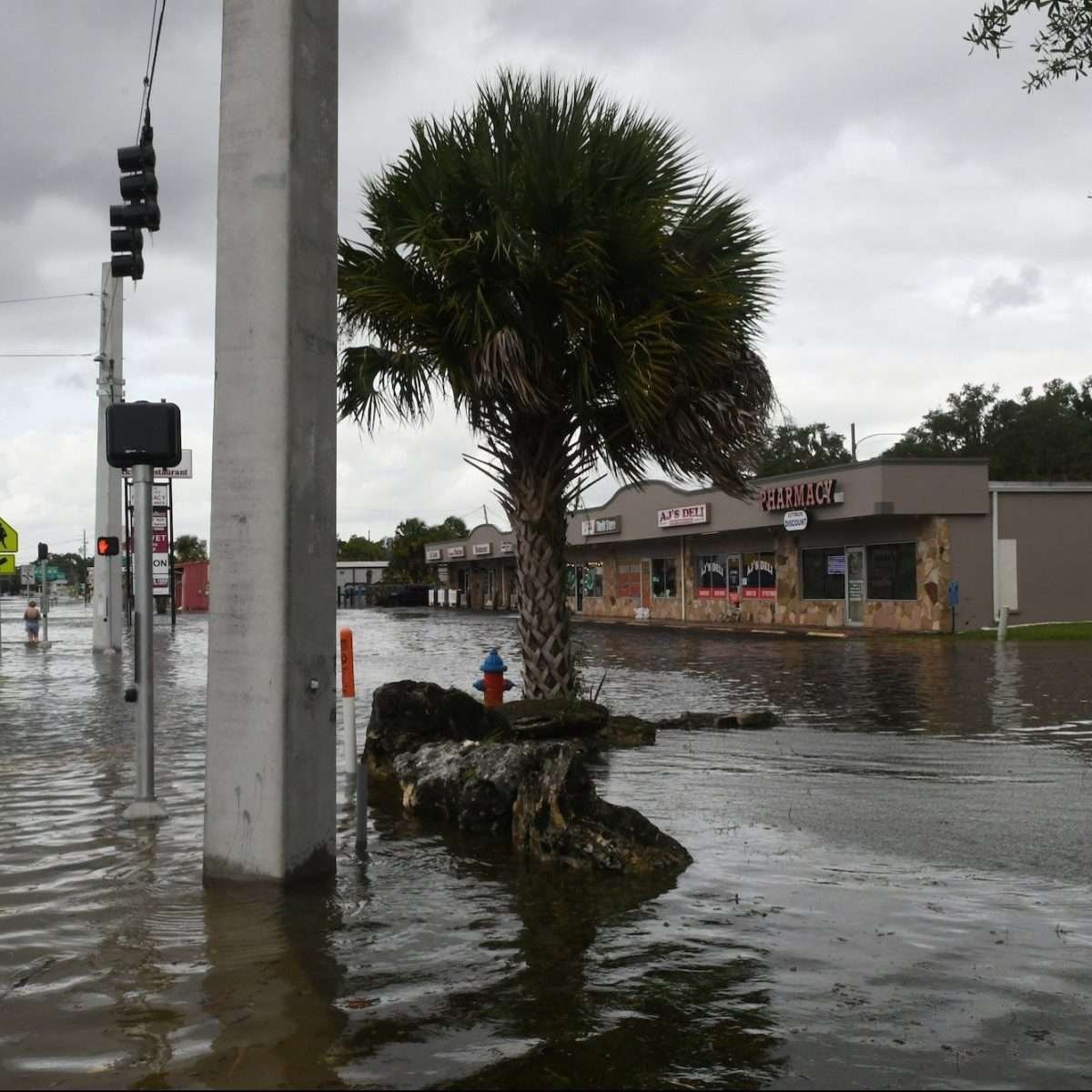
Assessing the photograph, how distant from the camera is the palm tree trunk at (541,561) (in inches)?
498

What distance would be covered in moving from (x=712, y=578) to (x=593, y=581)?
39.1ft

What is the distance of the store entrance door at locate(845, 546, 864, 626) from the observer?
37.0m

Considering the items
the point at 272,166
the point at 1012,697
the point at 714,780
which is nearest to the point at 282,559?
the point at 272,166

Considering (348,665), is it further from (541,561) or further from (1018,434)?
(1018,434)

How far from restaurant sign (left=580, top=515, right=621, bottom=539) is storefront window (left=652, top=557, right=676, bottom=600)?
6.89ft

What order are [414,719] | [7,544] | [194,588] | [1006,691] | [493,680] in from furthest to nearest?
[194,588]
[7,544]
[1006,691]
[493,680]
[414,719]

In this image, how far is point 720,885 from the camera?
636cm

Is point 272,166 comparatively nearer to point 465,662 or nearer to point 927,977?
point 927,977

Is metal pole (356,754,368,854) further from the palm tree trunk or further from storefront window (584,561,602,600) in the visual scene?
storefront window (584,561,602,600)

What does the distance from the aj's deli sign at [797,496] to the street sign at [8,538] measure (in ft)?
61.1

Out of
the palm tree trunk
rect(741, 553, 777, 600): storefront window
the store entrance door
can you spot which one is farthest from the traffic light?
rect(741, 553, 777, 600): storefront window

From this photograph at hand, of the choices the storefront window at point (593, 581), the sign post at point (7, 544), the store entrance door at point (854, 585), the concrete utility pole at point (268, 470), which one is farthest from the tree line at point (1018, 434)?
the concrete utility pole at point (268, 470)

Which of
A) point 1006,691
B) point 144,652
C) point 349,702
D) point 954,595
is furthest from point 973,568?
point 144,652

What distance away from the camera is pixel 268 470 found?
609 centimetres
